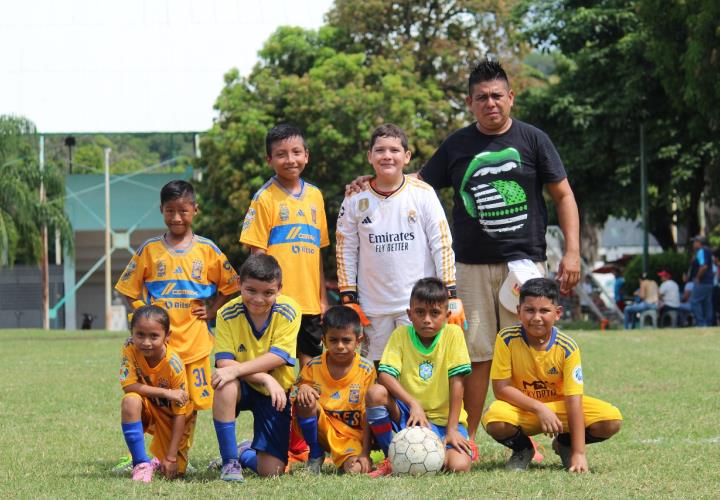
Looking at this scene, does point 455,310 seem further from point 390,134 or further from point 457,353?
point 390,134

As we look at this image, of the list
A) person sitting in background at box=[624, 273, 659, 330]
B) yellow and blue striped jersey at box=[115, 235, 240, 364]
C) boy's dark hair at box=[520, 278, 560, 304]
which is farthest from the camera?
person sitting in background at box=[624, 273, 659, 330]

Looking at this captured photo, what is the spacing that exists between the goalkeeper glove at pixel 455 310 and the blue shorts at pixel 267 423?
1112 mm

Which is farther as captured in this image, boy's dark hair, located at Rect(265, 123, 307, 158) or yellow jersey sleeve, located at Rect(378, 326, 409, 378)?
boy's dark hair, located at Rect(265, 123, 307, 158)

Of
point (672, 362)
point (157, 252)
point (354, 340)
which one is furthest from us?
point (672, 362)

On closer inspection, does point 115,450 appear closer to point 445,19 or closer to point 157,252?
point 157,252

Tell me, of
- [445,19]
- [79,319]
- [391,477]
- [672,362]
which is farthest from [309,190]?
[79,319]

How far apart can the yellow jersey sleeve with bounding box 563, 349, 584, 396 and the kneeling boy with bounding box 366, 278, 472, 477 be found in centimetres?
56

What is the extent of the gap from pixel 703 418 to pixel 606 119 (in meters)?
24.0

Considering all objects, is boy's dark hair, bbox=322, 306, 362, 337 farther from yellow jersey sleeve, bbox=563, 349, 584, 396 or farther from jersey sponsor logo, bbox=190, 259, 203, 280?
yellow jersey sleeve, bbox=563, 349, 584, 396

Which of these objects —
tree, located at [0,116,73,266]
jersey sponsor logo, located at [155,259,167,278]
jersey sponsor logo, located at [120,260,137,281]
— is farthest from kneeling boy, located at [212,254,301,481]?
tree, located at [0,116,73,266]

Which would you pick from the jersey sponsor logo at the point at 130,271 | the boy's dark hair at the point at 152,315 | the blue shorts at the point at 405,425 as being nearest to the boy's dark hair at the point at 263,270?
the boy's dark hair at the point at 152,315

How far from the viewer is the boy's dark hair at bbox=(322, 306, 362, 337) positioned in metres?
6.77

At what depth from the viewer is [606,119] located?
32.1 metres

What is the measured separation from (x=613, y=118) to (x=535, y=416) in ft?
85.6
